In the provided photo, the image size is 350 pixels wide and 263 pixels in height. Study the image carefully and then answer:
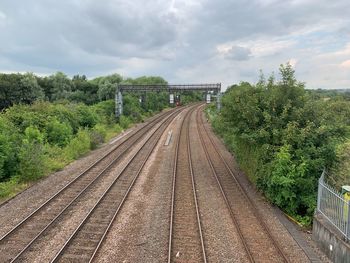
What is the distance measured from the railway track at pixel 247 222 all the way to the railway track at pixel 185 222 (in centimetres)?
144

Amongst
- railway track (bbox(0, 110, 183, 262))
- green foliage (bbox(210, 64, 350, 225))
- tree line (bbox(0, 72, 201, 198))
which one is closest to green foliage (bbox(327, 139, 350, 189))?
green foliage (bbox(210, 64, 350, 225))

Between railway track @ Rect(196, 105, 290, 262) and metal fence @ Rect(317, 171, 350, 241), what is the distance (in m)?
1.91

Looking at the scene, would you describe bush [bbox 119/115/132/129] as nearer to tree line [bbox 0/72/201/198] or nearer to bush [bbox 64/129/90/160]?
tree line [bbox 0/72/201/198]

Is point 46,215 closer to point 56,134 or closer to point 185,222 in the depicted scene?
point 185,222

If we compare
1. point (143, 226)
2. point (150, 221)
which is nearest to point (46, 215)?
point (143, 226)

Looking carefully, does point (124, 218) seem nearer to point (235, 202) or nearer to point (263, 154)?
point (235, 202)

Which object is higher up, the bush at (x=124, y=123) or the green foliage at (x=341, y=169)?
the green foliage at (x=341, y=169)

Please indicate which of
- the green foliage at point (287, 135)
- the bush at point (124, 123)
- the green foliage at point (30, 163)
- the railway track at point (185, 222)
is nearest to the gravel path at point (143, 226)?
the railway track at point (185, 222)

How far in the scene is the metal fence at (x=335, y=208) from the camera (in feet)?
35.7

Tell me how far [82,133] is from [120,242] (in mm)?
22558

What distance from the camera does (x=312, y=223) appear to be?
14.2 meters

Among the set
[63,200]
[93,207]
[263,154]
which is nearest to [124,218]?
[93,207]

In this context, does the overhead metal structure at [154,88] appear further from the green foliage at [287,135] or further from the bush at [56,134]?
the green foliage at [287,135]

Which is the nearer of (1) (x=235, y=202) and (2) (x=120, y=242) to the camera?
(2) (x=120, y=242)
